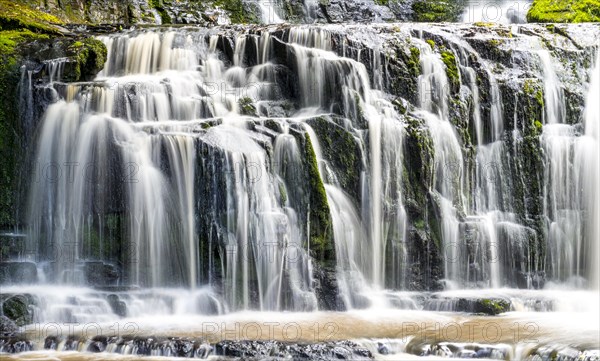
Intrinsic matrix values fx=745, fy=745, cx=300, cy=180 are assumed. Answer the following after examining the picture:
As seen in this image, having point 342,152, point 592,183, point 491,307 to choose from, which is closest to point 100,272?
point 342,152

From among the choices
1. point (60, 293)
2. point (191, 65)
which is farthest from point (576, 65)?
point (60, 293)

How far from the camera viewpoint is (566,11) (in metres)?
20.5

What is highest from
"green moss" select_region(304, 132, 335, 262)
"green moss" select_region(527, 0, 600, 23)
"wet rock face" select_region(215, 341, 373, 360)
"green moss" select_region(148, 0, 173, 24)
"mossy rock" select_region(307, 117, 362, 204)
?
"green moss" select_region(148, 0, 173, 24)

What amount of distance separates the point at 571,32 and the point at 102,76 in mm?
10466

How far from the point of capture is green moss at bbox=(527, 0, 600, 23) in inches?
798

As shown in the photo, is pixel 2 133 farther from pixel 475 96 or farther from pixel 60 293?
pixel 475 96

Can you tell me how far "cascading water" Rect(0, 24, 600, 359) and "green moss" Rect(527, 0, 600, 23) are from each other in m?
4.22

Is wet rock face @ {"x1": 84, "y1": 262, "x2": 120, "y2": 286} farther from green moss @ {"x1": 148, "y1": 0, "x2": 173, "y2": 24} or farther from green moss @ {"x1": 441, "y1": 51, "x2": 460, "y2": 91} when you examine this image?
green moss @ {"x1": 148, "y1": 0, "x2": 173, "y2": 24}

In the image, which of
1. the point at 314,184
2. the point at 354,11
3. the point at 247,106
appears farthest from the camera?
the point at 354,11

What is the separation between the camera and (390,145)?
46.8ft

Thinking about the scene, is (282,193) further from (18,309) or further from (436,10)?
(436,10)

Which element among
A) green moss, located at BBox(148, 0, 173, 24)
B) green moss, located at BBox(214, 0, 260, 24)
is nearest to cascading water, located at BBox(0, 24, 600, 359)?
green moss, located at BBox(148, 0, 173, 24)

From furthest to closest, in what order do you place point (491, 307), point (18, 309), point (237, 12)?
1. point (237, 12)
2. point (491, 307)
3. point (18, 309)

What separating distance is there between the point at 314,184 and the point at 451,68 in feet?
14.6
